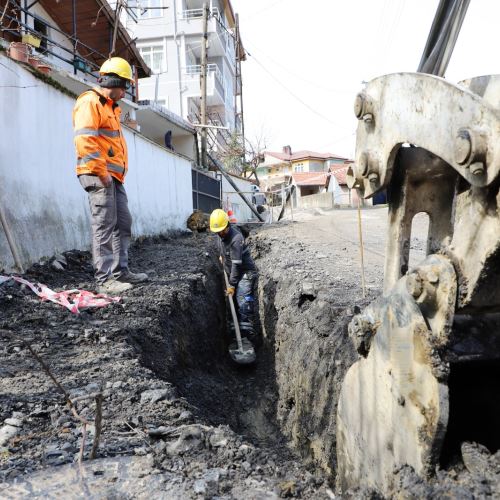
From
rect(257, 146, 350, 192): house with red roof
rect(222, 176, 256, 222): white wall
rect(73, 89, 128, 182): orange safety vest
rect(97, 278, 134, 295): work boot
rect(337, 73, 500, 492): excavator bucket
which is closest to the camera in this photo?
rect(337, 73, 500, 492): excavator bucket

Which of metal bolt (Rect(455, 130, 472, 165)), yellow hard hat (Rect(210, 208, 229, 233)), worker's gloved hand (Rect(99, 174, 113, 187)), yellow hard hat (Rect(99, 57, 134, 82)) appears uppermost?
yellow hard hat (Rect(99, 57, 134, 82))

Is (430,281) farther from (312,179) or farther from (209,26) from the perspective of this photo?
(312,179)

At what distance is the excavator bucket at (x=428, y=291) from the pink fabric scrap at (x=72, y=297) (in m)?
2.70

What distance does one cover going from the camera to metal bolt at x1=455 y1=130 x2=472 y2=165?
140 centimetres

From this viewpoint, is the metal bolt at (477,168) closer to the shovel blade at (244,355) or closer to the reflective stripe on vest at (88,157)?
the reflective stripe on vest at (88,157)

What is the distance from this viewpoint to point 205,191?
1775cm

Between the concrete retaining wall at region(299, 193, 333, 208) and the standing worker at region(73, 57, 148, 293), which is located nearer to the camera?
the standing worker at region(73, 57, 148, 293)


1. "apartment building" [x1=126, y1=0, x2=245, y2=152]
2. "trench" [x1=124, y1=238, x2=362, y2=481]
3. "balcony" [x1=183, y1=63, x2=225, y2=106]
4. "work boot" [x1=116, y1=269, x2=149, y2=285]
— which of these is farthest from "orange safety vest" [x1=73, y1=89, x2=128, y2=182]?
"balcony" [x1=183, y1=63, x2=225, y2=106]

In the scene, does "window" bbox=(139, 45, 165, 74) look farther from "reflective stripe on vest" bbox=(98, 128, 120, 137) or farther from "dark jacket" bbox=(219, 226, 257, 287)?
"reflective stripe on vest" bbox=(98, 128, 120, 137)

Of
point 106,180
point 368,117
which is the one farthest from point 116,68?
point 368,117

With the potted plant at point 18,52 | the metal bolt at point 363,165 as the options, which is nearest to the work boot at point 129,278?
the metal bolt at point 363,165

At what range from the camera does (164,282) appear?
5930mm

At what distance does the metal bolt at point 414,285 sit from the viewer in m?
1.79

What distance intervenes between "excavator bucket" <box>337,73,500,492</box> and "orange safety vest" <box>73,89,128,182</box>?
3.23 meters
